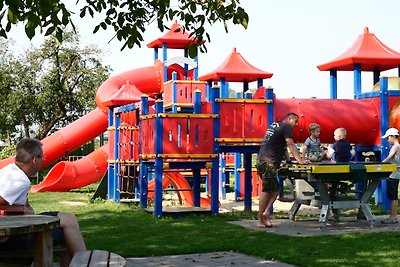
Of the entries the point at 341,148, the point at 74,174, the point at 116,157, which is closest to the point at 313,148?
the point at 341,148

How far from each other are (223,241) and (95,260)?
424 centimetres

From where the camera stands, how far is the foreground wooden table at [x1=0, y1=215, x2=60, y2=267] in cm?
433

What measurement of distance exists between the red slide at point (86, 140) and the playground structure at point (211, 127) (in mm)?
62

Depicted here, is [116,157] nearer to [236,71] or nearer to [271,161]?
[236,71]

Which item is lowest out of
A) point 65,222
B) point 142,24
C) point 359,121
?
point 65,222

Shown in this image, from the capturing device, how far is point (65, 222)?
542 cm

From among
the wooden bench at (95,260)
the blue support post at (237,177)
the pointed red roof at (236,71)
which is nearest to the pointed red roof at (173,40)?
the pointed red roof at (236,71)

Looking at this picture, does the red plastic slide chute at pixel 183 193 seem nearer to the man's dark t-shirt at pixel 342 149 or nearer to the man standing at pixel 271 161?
the man's dark t-shirt at pixel 342 149

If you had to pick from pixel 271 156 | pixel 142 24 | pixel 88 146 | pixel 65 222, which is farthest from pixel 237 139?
pixel 88 146

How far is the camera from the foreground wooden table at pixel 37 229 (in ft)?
14.2

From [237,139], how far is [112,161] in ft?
16.5

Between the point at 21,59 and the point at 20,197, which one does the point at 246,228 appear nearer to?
the point at 20,197

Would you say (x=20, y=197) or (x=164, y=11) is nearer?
(x=20, y=197)

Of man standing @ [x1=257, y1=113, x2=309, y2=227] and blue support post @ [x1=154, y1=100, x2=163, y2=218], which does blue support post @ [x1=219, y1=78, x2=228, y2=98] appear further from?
man standing @ [x1=257, y1=113, x2=309, y2=227]
